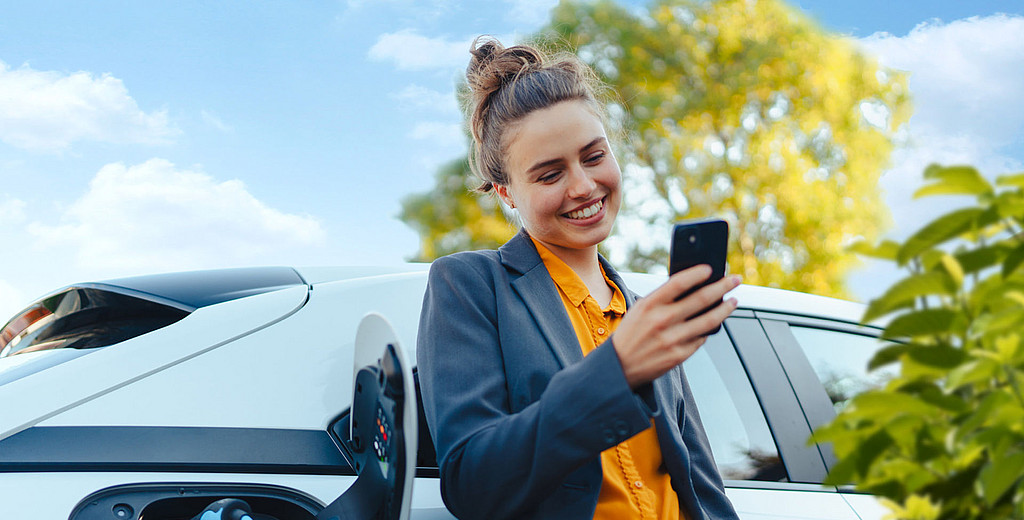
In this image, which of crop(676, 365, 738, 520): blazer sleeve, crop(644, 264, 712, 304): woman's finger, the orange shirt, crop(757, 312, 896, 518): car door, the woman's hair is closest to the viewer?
crop(644, 264, 712, 304): woman's finger

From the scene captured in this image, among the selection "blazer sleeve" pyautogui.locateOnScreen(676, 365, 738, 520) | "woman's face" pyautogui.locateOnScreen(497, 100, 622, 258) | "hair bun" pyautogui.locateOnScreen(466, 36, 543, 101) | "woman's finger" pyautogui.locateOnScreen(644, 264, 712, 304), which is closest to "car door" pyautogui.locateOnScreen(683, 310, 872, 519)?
"blazer sleeve" pyautogui.locateOnScreen(676, 365, 738, 520)

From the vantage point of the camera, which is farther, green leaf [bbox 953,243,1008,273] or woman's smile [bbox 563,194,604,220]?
woman's smile [bbox 563,194,604,220]

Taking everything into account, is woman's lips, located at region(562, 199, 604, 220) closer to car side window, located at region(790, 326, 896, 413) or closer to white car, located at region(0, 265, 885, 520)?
white car, located at region(0, 265, 885, 520)

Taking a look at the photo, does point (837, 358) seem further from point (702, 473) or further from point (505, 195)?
point (505, 195)

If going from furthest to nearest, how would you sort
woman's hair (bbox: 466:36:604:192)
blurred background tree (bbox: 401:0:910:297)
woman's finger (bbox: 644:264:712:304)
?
blurred background tree (bbox: 401:0:910:297), woman's hair (bbox: 466:36:604:192), woman's finger (bbox: 644:264:712:304)

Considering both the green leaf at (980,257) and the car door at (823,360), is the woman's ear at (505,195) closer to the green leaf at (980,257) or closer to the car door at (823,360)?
the car door at (823,360)

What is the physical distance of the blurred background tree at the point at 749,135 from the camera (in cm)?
1403

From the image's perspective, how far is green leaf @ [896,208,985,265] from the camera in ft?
2.28

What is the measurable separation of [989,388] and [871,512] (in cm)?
163

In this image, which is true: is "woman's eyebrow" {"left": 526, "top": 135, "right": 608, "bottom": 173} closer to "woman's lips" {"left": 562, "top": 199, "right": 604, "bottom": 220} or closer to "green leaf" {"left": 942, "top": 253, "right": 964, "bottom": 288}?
"woman's lips" {"left": 562, "top": 199, "right": 604, "bottom": 220}

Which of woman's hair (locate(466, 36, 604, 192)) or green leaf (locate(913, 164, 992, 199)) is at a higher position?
woman's hair (locate(466, 36, 604, 192))

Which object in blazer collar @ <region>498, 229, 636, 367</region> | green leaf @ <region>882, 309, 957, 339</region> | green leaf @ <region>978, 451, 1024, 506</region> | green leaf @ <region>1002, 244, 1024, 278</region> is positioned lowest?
green leaf @ <region>978, 451, 1024, 506</region>

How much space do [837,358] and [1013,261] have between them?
Answer: 6.08 ft

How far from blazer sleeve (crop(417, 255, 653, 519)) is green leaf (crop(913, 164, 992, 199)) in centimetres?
57
